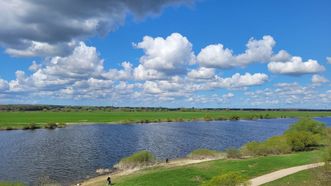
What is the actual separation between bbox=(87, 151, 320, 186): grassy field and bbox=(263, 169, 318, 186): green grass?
4.46 m

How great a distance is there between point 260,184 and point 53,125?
119 metres

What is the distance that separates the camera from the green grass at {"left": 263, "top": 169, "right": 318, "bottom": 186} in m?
37.2

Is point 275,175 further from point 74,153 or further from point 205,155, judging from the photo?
point 74,153

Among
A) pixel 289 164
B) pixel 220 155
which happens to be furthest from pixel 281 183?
pixel 220 155

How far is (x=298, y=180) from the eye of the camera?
38.9 meters

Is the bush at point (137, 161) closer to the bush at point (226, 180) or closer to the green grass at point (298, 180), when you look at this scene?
the green grass at point (298, 180)

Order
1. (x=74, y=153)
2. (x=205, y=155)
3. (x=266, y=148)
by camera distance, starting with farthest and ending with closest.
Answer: (x=74, y=153) < (x=205, y=155) < (x=266, y=148)

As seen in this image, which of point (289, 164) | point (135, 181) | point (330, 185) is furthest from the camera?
point (289, 164)

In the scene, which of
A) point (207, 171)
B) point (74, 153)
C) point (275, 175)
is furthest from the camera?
point (74, 153)

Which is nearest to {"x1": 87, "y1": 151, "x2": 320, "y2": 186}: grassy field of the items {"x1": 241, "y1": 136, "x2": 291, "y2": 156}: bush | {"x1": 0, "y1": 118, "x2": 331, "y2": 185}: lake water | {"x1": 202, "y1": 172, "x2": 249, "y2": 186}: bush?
{"x1": 241, "y1": 136, "x2": 291, "y2": 156}: bush

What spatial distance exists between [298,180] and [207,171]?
11.0 m

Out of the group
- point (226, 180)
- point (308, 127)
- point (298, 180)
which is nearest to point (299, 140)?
point (308, 127)

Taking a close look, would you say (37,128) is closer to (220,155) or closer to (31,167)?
(31,167)

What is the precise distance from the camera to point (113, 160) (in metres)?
68.2
